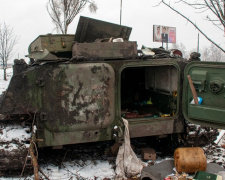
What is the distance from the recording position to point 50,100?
452 cm

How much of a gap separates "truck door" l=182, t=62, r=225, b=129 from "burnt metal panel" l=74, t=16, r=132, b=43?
2.34 meters

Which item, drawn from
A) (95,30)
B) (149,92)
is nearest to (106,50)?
(95,30)

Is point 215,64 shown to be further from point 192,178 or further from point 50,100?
point 50,100

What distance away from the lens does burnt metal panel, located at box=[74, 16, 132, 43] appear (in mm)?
5664

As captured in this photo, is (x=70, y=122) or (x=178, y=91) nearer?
(x=70, y=122)

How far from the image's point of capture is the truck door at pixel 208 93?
3.82m

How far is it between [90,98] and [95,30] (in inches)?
71.4

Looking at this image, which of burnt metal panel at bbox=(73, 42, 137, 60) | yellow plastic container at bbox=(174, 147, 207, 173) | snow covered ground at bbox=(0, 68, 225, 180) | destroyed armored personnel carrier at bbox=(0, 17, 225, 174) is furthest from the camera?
burnt metal panel at bbox=(73, 42, 137, 60)

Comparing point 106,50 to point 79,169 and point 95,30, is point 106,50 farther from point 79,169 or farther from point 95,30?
point 79,169

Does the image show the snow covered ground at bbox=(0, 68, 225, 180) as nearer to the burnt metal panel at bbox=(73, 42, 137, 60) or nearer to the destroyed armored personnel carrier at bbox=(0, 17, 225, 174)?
the destroyed armored personnel carrier at bbox=(0, 17, 225, 174)

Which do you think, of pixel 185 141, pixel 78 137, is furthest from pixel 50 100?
pixel 185 141

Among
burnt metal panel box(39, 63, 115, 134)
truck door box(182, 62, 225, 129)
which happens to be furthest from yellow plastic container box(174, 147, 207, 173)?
burnt metal panel box(39, 63, 115, 134)

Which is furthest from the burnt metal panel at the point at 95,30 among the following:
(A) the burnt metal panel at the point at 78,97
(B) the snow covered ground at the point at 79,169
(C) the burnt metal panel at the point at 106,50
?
(B) the snow covered ground at the point at 79,169

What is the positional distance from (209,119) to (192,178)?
119 centimetres
